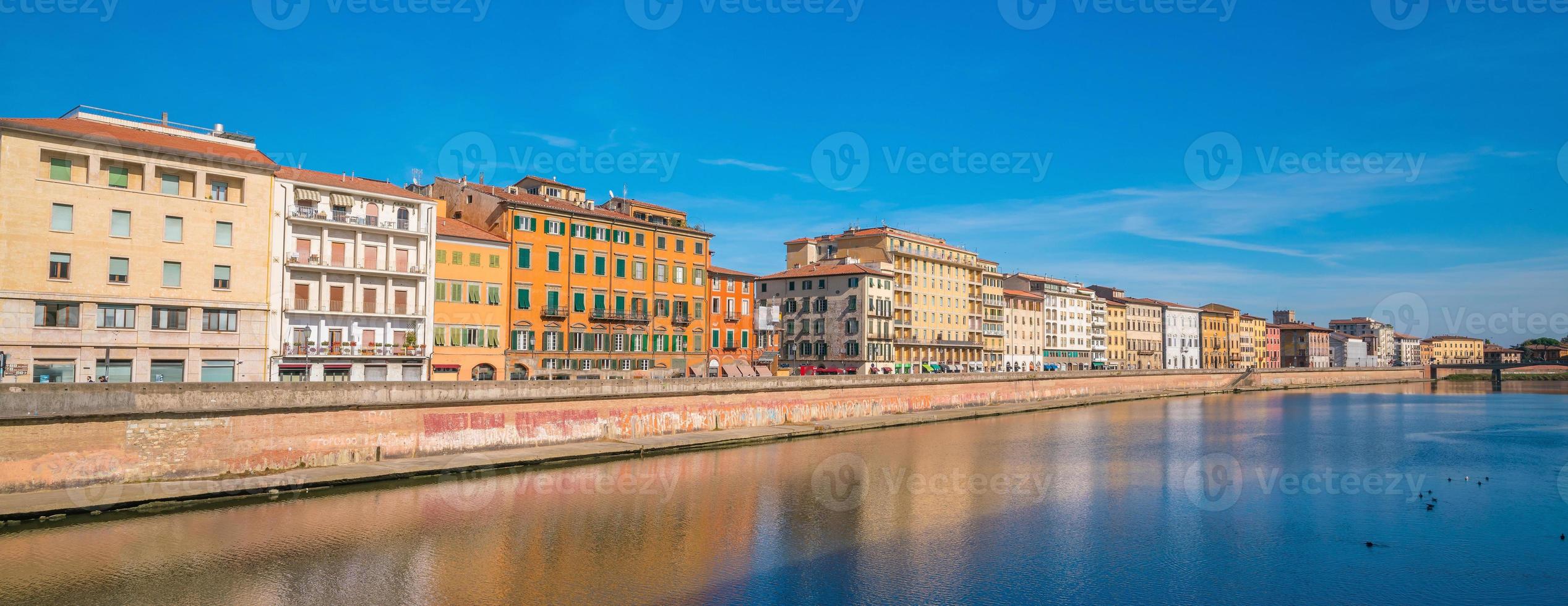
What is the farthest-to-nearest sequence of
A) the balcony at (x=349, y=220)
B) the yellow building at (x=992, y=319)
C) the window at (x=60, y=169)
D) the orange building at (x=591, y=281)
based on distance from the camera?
the yellow building at (x=992, y=319) < the orange building at (x=591, y=281) < the balcony at (x=349, y=220) < the window at (x=60, y=169)

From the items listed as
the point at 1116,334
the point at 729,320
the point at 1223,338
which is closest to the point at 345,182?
the point at 729,320

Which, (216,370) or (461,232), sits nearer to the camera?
(216,370)

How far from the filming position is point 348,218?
163 ft

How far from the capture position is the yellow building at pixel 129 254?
3769 centimetres

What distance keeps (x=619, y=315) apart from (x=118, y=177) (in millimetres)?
28858

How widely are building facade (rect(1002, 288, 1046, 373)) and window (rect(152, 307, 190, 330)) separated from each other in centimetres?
9558

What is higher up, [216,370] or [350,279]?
[350,279]

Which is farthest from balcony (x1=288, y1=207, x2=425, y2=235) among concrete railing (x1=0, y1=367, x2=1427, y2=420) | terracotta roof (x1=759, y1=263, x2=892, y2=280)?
terracotta roof (x1=759, y1=263, x2=892, y2=280)

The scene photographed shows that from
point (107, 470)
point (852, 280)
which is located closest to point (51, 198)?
point (107, 470)

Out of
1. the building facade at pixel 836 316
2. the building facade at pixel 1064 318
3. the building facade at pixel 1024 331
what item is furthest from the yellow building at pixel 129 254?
the building facade at pixel 1064 318

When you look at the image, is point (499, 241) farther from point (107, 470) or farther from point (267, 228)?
point (107, 470)

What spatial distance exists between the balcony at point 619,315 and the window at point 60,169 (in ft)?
86.2

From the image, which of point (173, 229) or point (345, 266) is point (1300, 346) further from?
point (173, 229)

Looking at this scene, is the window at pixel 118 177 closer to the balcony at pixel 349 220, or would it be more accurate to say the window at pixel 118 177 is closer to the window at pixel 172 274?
the window at pixel 172 274
